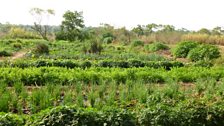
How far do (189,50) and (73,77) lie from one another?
14414 millimetres

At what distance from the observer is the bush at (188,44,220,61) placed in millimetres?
22344

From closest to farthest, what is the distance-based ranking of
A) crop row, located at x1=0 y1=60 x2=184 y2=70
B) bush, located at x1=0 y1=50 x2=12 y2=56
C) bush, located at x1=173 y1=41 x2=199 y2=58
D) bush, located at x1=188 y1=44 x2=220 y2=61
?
crop row, located at x1=0 y1=60 x2=184 y2=70, bush, located at x1=188 y1=44 x2=220 y2=61, bush, located at x1=173 y1=41 x2=199 y2=58, bush, located at x1=0 y1=50 x2=12 y2=56

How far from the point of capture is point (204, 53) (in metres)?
22.7

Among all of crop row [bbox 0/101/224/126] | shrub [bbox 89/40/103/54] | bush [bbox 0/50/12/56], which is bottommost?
bush [bbox 0/50/12/56]

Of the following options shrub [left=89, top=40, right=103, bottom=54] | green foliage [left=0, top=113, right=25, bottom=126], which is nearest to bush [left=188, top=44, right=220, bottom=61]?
shrub [left=89, top=40, right=103, bottom=54]

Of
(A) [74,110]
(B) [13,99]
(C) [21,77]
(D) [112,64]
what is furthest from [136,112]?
(D) [112,64]

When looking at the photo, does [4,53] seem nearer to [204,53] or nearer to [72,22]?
[204,53]

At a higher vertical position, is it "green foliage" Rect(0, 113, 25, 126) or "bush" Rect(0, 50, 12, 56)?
"green foliage" Rect(0, 113, 25, 126)

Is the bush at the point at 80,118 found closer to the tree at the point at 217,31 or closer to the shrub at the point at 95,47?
the shrub at the point at 95,47

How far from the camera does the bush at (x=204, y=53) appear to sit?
2234 centimetres

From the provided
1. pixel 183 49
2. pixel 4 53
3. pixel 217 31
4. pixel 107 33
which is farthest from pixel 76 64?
pixel 217 31

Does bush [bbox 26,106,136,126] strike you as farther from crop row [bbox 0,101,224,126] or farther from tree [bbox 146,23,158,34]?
tree [bbox 146,23,158,34]

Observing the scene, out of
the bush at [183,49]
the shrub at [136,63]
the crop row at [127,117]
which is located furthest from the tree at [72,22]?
the crop row at [127,117]

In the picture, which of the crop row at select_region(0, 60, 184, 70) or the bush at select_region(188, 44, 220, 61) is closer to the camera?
the crop row at select_region(0, 60, 184, 70)
